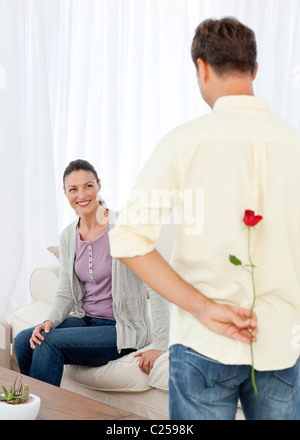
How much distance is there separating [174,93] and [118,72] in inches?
16.6

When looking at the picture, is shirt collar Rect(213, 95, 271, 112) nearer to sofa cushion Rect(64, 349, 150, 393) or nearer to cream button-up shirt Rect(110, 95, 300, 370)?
cream button-up shirt Rect(110, 95, 300, 370)

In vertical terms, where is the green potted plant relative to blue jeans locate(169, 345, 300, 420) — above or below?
below

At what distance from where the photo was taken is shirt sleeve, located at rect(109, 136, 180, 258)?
3.39ft

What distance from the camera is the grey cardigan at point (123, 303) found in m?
2.34

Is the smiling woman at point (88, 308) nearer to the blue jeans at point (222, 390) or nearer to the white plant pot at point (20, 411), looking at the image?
the white plant pot at point (20, 411)

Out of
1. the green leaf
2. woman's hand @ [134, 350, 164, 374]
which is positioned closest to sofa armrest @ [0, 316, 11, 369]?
woman's hand @ [134, 350, 164, 374]

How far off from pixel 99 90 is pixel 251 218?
132 inches

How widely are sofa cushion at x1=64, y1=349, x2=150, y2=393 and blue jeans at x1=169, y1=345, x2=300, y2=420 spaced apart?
1.28 metres

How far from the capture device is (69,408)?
1804 millimetres

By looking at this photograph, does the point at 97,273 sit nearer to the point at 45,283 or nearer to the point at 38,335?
the point at 38,335

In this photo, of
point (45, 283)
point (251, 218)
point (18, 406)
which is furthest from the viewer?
point (45, 283)

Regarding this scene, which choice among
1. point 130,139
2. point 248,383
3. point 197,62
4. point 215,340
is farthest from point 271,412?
point 130,139

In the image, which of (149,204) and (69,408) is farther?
(69,408)

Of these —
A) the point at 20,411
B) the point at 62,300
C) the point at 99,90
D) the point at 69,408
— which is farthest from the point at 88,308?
the point at 99,90
